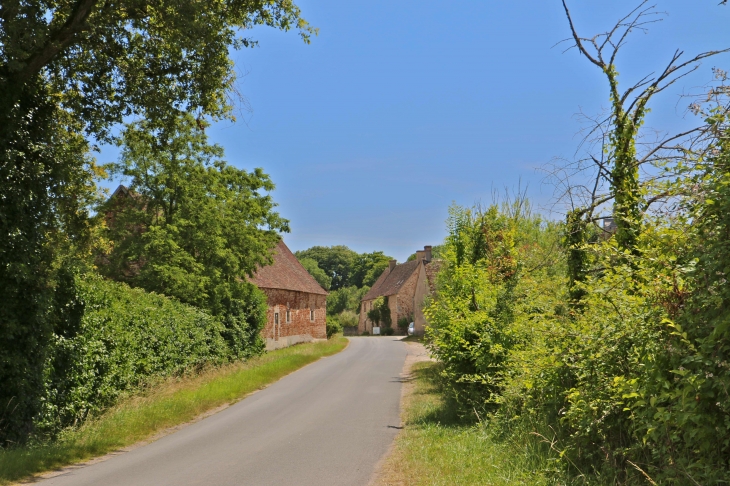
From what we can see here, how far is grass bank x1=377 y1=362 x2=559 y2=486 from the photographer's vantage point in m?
7.16

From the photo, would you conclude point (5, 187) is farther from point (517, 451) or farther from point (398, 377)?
point (398, 377)

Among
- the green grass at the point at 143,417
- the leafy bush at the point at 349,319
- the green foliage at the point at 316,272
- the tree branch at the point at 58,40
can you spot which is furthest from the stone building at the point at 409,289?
the tree branch at the point at 58,40

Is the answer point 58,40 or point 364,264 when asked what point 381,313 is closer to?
point 364,264

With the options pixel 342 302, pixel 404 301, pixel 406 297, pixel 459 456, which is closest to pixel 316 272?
pixel 342 302

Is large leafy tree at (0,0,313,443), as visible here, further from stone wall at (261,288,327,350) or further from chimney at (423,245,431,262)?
chimney at (423,245,431,262)

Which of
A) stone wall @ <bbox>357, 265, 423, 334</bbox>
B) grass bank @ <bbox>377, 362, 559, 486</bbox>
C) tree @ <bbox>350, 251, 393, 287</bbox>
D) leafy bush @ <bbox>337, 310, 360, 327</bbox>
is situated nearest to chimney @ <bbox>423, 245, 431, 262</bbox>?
stone wall @ <bbox>357, 265, 423, 334</bbox>

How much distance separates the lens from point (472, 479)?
24.0 feet

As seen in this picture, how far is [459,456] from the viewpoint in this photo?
8.55 metres

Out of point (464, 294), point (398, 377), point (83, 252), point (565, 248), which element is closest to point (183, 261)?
point (83, 252)

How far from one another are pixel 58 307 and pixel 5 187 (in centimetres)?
268

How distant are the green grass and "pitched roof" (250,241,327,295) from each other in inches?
521

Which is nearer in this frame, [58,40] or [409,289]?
[58,40]

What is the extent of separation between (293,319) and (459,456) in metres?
32.7

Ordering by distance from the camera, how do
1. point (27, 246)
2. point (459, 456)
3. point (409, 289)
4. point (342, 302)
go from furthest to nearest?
point (342, 302), point (409, 289), point (27, 246), point (459, 456)
